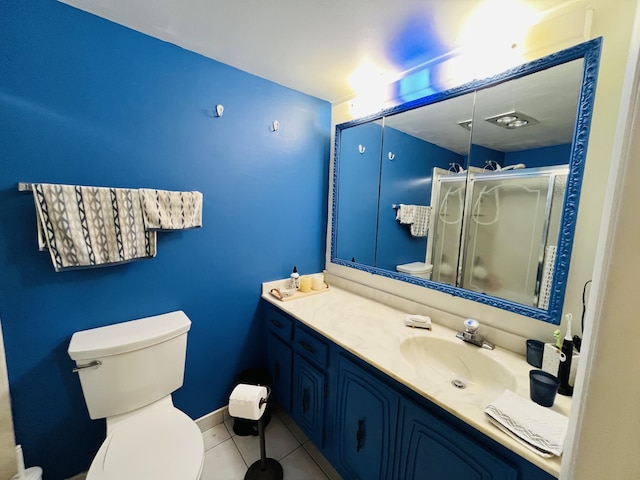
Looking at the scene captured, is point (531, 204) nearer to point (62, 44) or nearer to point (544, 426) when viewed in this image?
point (544, 426)

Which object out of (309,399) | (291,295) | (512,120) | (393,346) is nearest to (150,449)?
(309,399)

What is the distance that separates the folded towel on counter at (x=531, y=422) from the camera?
0.66 meters

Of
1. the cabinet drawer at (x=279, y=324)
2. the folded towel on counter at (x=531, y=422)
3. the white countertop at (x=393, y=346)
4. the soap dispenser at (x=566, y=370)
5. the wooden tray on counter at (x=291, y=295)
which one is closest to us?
the folded towel on counter at (x=531, y=422)

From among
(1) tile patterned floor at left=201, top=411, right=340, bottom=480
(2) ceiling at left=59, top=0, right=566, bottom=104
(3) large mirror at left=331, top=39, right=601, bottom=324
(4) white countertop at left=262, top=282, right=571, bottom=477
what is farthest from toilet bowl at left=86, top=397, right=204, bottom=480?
(2) ceiling at left=59, top=0, right=566, bottom=104

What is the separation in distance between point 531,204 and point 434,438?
101 cm

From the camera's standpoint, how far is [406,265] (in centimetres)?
159

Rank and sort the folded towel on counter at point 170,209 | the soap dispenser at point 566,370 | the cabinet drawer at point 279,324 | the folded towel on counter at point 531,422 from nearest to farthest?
the folded towel on counter at point 531,422 < the soap dispenser at point 566,370 < the folded towel on counter at point 170,209 < the cabinet drawer at point 279,324

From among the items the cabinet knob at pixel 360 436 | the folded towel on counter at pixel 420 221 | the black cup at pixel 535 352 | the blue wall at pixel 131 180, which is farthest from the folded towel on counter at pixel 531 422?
the blue wall at pixel 131 180

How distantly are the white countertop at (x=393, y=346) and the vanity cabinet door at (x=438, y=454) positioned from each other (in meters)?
0.08

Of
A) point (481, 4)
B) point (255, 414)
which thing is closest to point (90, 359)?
point (255, 414)

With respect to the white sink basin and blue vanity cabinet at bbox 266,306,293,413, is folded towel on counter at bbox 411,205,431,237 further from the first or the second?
blue vanity cabinet at bbox 266,306,293,413

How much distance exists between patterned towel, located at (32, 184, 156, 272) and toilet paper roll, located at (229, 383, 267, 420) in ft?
2.68

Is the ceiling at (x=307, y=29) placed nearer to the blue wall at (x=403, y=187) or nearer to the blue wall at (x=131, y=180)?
the blue wall at (x=131, y=180)

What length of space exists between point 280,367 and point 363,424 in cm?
71
